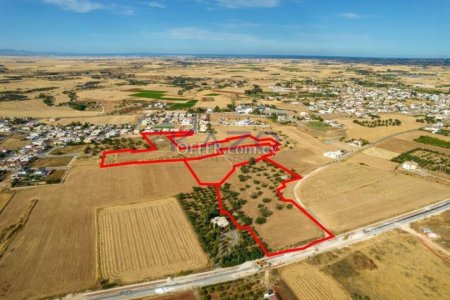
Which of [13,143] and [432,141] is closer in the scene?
[13,143]

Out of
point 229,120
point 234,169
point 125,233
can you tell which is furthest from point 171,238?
point 229,120

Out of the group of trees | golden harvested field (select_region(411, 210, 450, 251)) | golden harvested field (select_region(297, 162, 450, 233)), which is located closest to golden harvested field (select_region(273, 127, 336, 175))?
golden harvested field (select_region(297, 162, 450, 233))

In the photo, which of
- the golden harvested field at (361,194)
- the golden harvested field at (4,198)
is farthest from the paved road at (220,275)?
the golden harvested field at (4,198)

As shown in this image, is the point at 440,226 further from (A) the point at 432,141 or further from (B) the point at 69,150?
(B) the point at 69,150

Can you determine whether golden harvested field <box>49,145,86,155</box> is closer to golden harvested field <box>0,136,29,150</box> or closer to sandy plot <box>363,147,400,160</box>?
golden harvested field <box>0,136,29,150</box>

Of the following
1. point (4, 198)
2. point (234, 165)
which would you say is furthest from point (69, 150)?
point (234, 165)

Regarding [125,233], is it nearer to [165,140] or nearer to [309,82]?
[165,140]
